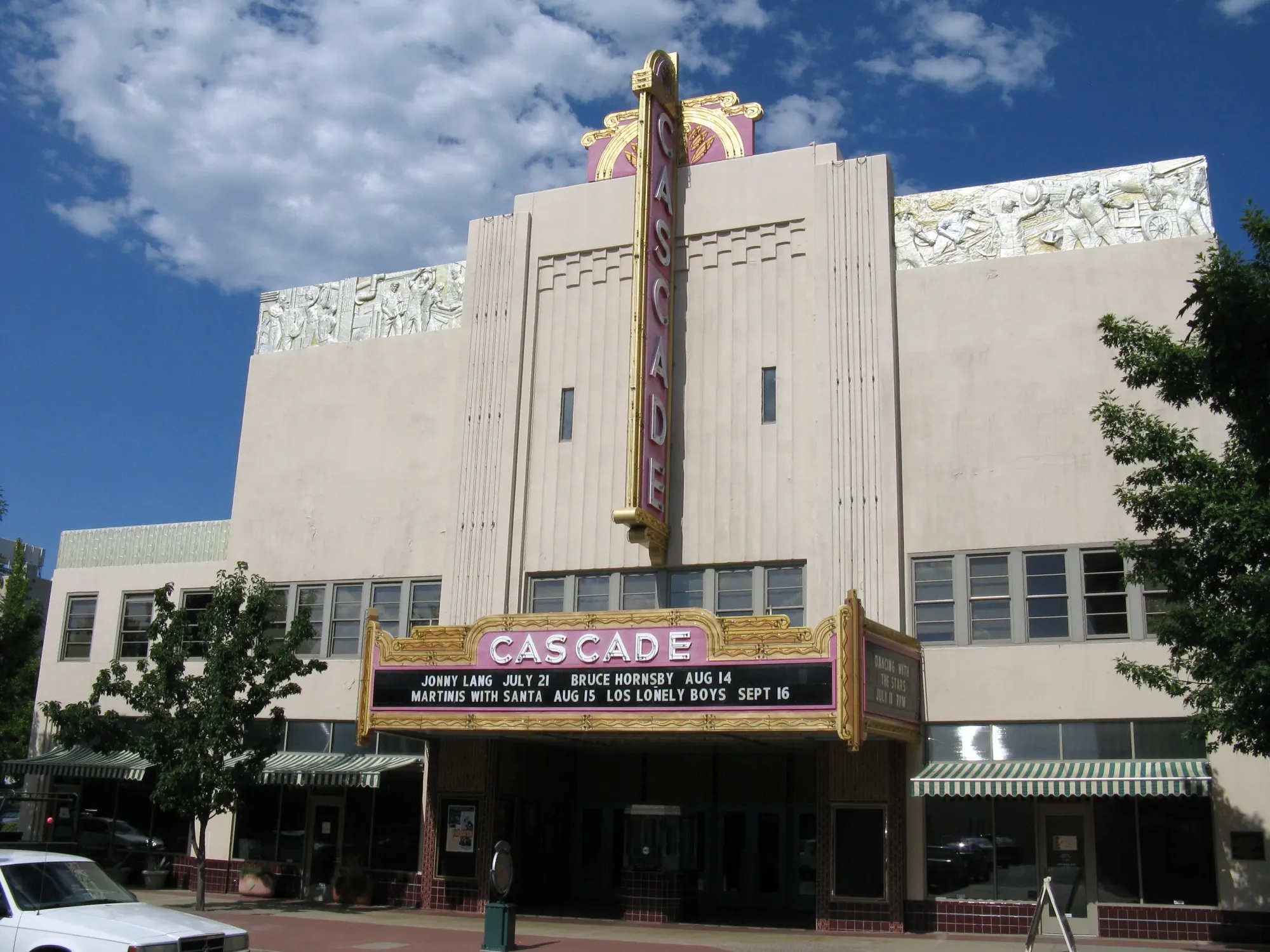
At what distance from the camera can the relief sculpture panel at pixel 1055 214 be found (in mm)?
23312

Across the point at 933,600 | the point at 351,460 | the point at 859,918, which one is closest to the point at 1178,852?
the point at 859,918

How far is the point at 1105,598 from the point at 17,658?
27.3 metres

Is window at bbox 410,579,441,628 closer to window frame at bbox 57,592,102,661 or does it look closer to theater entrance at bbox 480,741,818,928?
theater entrance at bbox 480,741,818,928

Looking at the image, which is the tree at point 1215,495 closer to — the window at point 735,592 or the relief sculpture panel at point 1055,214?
the relief sculpture panel at point 1055,214

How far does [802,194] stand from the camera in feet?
85.0

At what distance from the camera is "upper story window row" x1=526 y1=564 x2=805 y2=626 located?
958 inches

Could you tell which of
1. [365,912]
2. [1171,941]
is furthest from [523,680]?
[1171,941]

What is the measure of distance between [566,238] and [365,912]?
1486 cm

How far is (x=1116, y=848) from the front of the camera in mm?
21250

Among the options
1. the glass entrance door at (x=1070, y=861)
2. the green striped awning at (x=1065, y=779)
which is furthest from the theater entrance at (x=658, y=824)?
the glass entrance door at (x=1070, y=861)

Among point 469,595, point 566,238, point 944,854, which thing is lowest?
point 944,854

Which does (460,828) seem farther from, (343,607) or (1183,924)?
(1183,924)

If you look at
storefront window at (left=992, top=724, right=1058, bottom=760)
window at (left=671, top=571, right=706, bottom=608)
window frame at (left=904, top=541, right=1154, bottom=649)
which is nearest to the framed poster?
window at (left=671, top=571, right=706, bottom=608)

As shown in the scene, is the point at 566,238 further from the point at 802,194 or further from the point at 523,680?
the point at 523,680
